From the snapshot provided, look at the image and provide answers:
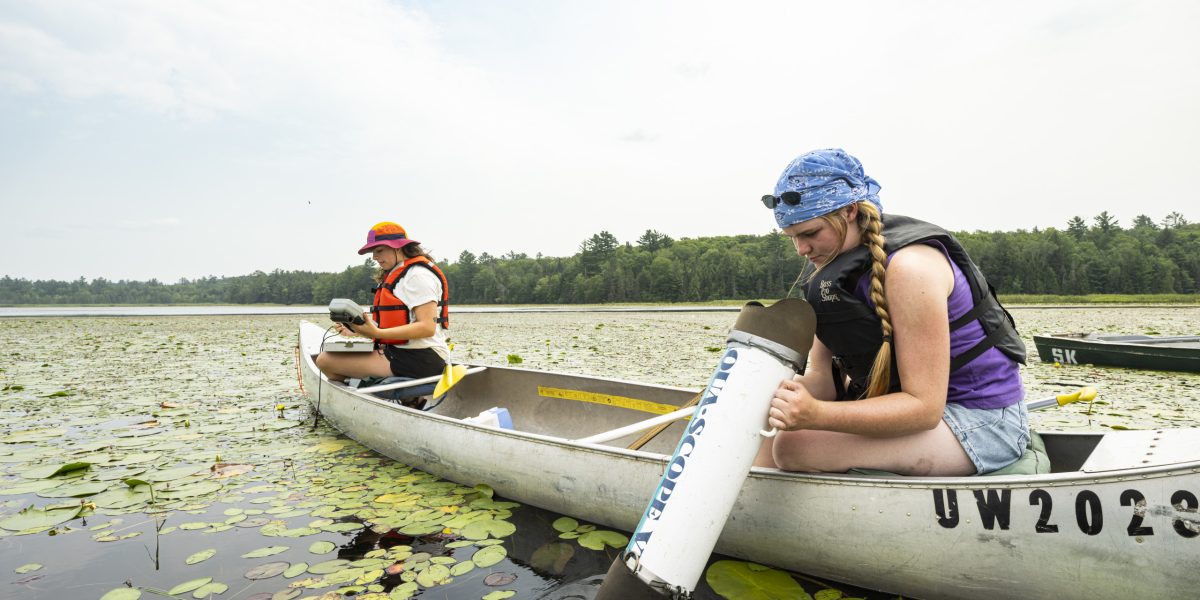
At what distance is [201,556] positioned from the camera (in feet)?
10.6

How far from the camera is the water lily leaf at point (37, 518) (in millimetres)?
3623

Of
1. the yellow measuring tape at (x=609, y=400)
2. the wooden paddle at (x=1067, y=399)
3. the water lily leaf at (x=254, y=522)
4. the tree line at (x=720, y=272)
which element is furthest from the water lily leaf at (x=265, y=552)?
the tree line at (x=720, y=272)

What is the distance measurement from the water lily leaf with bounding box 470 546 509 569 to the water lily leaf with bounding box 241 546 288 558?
1026 mm

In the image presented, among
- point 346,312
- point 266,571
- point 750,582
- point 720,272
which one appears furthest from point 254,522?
point 720,272

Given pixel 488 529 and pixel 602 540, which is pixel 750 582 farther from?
pixel 488 529

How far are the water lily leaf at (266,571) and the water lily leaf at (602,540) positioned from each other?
147cm

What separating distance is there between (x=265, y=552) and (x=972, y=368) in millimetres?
3390

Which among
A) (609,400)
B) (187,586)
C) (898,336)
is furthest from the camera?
(609,400)

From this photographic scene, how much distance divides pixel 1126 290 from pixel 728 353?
270ft

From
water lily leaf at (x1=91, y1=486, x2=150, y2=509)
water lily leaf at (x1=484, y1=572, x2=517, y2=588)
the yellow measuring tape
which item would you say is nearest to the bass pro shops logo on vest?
water lily leaf at (x1=484, y1=572, x2=517, y2=588)

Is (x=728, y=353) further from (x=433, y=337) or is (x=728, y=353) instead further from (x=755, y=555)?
(x=433, y=337)

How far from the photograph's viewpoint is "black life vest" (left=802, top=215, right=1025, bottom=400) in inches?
89.2

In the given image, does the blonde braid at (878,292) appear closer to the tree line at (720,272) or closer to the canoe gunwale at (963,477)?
the canoe gunwale at (963,477)

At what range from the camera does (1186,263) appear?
224 feet
